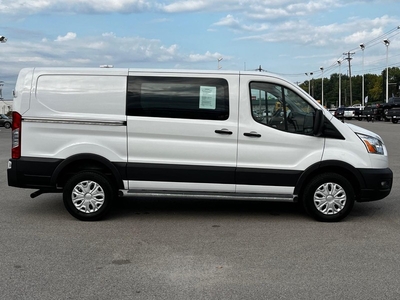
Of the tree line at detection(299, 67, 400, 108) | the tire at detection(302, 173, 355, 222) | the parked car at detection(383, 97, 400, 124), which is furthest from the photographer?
the tree line at detection(299, 67, 400, 108)

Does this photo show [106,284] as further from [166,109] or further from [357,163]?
[357,163]

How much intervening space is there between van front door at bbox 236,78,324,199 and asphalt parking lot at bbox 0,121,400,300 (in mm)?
670

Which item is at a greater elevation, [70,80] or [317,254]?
[70,80]

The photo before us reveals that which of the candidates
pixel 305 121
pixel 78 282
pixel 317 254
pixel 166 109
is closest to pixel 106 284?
pixel 78 282

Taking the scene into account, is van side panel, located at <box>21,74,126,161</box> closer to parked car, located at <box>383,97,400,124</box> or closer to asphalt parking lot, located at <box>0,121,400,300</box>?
asphalt parking lot, located at <box>0,121,400,300</box>

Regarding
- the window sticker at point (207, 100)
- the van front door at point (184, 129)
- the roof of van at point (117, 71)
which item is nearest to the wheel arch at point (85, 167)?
the van front door at point (184, 129)

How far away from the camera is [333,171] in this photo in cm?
665

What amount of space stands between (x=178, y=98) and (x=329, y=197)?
2.59 metres

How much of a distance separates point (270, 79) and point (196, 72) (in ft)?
3.48

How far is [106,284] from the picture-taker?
14.3 ft

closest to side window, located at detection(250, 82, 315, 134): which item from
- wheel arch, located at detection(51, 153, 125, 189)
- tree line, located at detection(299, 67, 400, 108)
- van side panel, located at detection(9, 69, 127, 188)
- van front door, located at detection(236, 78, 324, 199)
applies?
van front door, located at detection(236, 78, 324, 199)

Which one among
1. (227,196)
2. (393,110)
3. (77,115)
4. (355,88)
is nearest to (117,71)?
(77,115)

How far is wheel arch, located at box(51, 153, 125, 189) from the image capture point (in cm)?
651

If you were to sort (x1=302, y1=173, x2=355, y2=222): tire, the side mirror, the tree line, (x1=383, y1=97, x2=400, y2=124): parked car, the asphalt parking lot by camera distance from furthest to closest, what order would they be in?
the tree line → (x1=383, y1=97, x2=400, y2=124): parked car → (x1=302, y1=173, x2=355, y2=222): tire → the side mirror → the asphalt parking lot
